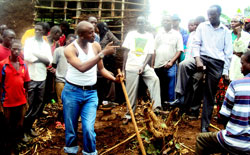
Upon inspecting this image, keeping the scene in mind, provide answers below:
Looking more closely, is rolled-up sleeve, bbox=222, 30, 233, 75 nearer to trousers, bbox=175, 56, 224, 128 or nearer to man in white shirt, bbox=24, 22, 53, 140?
trousers, bbox=175, 56, 224, 128

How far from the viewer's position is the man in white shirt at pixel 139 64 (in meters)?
5.07

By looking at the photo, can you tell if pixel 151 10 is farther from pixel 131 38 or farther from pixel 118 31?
pixel 131 38

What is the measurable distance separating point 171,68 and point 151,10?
365 centimetres

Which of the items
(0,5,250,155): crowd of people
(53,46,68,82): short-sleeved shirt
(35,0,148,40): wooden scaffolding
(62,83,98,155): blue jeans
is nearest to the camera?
(0,5,250,155): crowd of people

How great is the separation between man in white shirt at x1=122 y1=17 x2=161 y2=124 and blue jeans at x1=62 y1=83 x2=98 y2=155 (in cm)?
188

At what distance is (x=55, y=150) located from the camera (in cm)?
426

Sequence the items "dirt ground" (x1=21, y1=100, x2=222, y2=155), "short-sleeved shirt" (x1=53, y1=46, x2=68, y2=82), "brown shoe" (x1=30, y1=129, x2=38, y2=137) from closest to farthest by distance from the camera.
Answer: "dirt ground" (x1=21, y1=100, x2=222, y2=155) < "brown shoe" (x1=30, y1=129, x2=38, y2=137) < "short-sleeved shirt" (x1=53, y1=46, x2=68, y2=82)

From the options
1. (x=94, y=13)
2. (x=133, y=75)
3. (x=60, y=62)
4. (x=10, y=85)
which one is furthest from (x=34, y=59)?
(x=94, y=13)

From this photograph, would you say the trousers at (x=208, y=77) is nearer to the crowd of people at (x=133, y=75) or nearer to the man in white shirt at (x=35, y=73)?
the crowd of people at (x=133, y=75)

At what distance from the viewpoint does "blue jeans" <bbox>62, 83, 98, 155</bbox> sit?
3176 mm

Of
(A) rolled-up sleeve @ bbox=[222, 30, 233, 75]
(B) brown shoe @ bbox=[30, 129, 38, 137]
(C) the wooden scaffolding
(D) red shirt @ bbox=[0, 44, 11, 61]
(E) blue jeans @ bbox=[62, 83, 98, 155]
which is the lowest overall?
(B) brown shoe @ bbox=[30, 129, 38, 137]

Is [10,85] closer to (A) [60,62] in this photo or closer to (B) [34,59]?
(B) [34,59]

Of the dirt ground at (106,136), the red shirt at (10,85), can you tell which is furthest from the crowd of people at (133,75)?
the dirt ground at (106,136)

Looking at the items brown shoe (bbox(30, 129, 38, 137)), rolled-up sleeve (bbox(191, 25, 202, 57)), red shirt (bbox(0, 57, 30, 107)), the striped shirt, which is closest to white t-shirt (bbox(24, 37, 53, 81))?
red shirt (bbox(0, 57, 30, 107))
